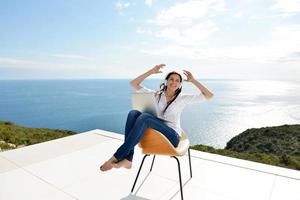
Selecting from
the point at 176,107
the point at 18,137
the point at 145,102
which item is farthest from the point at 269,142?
the point at 145,102

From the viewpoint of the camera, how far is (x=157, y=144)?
69.6 inches

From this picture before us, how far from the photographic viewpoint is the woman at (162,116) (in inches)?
68.8

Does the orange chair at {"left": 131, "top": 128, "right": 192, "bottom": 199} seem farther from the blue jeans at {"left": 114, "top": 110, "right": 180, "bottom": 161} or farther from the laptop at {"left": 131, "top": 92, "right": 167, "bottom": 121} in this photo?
the laptop at {"left": 131, "top": 92, "right": 167, "bottom": 121}

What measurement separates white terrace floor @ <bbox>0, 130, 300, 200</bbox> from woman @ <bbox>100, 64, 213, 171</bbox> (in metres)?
0.46

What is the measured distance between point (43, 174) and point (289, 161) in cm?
487

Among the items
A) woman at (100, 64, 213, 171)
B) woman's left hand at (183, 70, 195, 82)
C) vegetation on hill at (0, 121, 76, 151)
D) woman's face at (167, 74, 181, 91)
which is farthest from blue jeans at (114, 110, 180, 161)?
vegetation on hill at (0, 121, 76, 151)

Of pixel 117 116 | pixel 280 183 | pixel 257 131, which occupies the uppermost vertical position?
pixel 280 183

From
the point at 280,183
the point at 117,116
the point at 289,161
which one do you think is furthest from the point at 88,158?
the point at 117,116

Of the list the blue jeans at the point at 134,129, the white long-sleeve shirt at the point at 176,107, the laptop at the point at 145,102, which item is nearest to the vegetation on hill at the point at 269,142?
the white long-sleeve shirt at the point at 176,107

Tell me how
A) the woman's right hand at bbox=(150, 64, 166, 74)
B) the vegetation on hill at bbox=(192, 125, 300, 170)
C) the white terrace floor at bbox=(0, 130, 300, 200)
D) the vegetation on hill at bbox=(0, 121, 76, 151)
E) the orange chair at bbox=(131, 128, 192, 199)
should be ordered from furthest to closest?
1. the vegetation on hill at bbox=(192, 125, 300, 170)
2. the vegetation on hill at bbox=(0, 121, 76, 151)
3. the woman's right hand at bbox=(150, 64, 166, 74)
4. the white terrace floor at bbox=(0, 130, 300, 200)
5. the orange chair at bbox=(131, 128, 192, 199)

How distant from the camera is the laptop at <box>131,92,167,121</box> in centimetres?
193

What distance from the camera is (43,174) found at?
2438 mm

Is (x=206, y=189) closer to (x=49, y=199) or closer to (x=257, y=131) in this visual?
(x=49, y=199)

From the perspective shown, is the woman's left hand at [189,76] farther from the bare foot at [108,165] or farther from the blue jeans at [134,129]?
the bare foot at [108,165]
